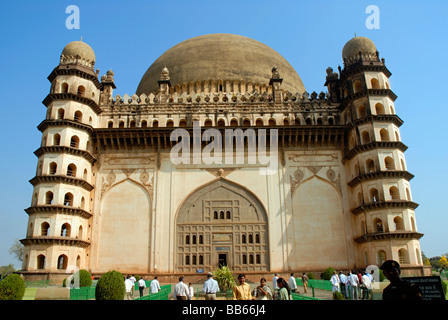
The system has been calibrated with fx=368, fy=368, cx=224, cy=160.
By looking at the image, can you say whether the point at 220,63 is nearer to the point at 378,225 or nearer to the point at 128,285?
the point at 378,225

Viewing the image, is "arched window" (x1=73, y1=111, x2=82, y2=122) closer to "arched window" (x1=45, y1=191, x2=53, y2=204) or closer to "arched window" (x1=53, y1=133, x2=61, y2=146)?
"arched window" (x1=53, y1=133, x2=61, y2=146)

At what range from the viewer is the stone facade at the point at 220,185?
2198cm

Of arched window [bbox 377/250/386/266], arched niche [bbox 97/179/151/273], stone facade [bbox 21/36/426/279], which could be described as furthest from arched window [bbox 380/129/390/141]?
arched niche [bbox 97/179/151/273]

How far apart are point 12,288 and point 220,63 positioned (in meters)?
23.4

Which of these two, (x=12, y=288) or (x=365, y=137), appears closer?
(x=12, y=288)

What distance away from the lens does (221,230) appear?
23.6m

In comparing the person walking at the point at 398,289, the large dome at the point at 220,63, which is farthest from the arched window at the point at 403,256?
the person walking at the point at 398,289

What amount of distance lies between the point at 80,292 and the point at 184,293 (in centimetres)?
678

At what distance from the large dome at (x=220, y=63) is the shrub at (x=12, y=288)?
67.9 feet

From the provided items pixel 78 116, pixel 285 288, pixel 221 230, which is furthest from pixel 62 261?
pixel 285 288

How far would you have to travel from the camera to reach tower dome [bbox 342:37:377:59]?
2592 centimetres

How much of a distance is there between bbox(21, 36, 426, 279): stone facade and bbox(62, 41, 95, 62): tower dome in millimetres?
176

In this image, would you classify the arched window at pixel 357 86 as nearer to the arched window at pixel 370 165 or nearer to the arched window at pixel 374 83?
the arched window at pixel 374 83

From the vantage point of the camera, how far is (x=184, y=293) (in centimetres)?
905
